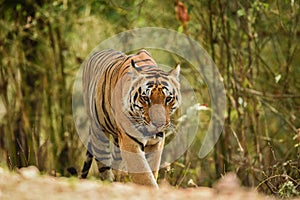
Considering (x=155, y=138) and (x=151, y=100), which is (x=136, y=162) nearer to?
(x=155, y=138)

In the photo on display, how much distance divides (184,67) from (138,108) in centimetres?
589

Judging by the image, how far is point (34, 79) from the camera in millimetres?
13758

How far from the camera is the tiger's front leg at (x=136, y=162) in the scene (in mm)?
6664

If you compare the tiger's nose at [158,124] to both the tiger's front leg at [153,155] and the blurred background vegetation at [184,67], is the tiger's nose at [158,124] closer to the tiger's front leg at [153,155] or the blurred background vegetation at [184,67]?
the tiger's front leg at [153,155]

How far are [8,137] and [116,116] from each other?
608 centimetres

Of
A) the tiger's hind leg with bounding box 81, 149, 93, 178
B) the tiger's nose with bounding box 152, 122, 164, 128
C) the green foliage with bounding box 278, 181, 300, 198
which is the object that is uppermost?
the tiger's nose with bounding box 152, 122, 164, 128

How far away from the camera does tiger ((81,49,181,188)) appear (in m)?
6.73

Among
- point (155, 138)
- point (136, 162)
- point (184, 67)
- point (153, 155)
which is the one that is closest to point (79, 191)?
point (136, 162)

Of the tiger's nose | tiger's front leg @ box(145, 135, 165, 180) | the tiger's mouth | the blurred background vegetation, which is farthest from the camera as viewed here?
the blurred background vegetation

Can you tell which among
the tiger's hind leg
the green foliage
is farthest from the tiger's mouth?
the tiger's hind leg

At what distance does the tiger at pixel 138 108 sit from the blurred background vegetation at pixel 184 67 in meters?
2.08

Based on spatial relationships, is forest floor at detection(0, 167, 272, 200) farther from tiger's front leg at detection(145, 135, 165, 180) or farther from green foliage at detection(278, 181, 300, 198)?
tiger's front leg at detection(145, 135, 165, 180)

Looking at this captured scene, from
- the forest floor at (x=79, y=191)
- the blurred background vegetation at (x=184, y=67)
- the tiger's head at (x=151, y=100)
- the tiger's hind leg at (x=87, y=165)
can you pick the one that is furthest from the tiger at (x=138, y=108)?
the blurred background vegetation at (x=184, y=67)

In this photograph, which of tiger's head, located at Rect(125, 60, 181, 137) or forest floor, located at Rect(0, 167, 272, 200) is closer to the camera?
forest floor, located at Rect(0, 167, 272, 200)
